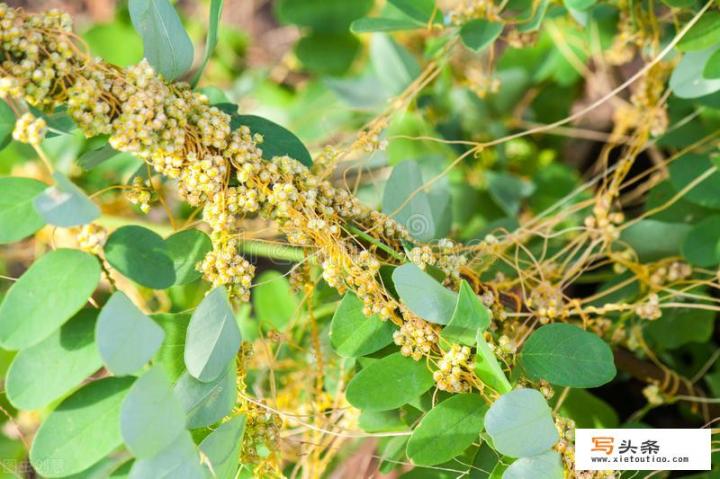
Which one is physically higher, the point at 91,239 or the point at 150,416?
the point at 91,239

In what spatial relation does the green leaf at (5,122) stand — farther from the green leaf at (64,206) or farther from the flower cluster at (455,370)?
the flower cluster at (455,370)

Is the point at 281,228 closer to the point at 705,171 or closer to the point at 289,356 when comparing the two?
the point at 289,356

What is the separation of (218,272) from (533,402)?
0.26 metres

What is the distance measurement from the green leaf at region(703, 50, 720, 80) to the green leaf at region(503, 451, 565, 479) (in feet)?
1.27

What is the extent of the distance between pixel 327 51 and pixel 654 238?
2.05 feet

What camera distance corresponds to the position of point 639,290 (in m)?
0.88

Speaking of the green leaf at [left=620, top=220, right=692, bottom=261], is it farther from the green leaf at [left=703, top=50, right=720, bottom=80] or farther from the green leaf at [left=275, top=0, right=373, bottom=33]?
the green leaf at [left=275, top=0, right=373, bottom=33]

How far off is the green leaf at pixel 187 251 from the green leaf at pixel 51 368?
85 millimetres

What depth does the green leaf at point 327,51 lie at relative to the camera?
50.0 inches

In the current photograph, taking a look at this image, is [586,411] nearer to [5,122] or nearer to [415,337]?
[415,337]

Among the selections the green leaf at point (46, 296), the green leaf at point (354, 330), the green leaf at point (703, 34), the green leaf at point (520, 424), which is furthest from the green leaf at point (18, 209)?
the green leaf at point (703, 34)

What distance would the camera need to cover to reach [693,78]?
812mm

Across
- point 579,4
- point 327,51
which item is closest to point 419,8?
point 579,4

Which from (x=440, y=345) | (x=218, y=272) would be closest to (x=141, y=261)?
(x=218, y=272)
